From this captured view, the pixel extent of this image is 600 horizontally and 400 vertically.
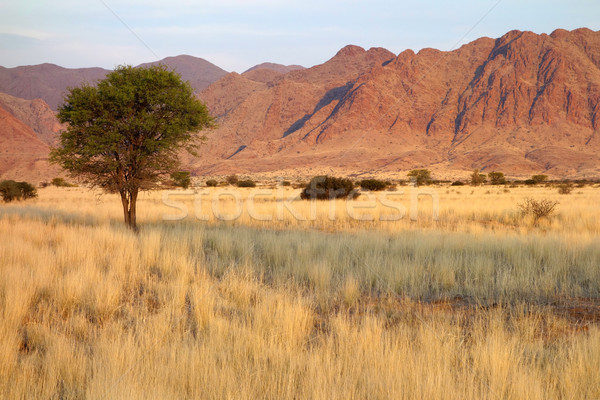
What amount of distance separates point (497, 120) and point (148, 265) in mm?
167654

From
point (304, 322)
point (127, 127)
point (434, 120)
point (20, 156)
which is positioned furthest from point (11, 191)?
point (434, 120)

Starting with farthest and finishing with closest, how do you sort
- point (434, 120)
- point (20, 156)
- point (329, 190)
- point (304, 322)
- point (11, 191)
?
point (434, 120) < point (20, 156) < point (329, 190) < point (11, 191) < point (304, 322)

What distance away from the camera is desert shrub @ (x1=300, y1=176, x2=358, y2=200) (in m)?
30.0

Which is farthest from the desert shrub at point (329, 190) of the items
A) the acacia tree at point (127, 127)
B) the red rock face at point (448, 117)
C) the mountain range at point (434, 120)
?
the red rock face at point (448, 117)

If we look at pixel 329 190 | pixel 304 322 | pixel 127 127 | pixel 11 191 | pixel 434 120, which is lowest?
pixel 304 322

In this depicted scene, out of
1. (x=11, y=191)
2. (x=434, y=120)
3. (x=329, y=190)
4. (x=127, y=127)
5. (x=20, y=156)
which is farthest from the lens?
(x=434, y=120)

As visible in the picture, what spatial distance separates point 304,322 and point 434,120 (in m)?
169

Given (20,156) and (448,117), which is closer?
(20,156)

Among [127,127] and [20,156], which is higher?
[20,156]

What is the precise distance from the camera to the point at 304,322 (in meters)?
4.62

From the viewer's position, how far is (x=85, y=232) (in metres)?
11.7

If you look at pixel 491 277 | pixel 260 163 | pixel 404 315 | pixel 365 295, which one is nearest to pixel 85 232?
pixel 365 295

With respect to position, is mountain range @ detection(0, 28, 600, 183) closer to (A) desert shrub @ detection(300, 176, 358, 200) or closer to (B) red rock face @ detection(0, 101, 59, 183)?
(B) red rock face @ detection(0, 101, 59, 183)

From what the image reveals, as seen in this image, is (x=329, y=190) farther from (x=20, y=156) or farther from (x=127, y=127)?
(x=20, y=156)
